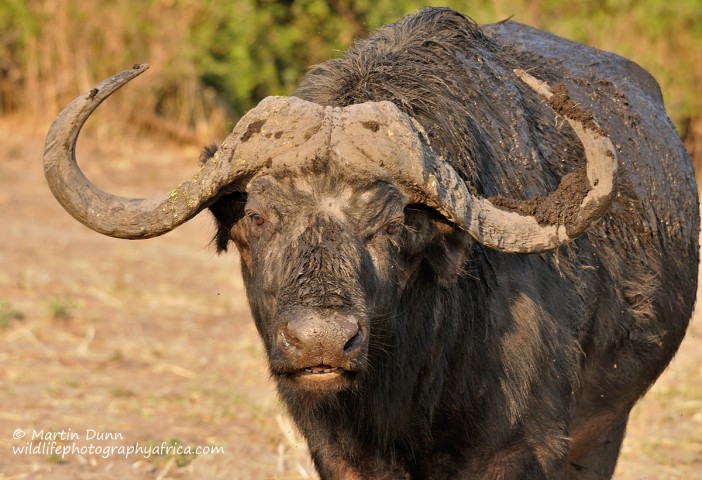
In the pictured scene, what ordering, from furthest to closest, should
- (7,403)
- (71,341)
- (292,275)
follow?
(71,341) < (7,403) < (292,275)

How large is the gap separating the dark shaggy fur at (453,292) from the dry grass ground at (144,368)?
233cm

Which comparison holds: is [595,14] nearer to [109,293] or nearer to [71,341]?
[109,293]

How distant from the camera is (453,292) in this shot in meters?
5.51

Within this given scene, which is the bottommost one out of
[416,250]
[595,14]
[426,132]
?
[595,14]

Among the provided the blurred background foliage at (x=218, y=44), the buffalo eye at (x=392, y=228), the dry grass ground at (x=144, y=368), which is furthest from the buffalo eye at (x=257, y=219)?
the blurred background foliage at (x=218, y=44)

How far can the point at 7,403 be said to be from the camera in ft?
30.4

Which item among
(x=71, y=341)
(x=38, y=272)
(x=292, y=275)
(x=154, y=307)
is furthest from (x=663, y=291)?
(x=38, y=272)

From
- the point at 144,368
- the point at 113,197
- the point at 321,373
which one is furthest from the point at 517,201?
the point at 144,368

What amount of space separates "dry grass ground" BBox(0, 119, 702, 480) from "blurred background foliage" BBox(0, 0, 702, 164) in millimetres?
3102

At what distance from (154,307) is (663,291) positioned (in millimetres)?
7045

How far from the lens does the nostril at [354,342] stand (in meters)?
4.64

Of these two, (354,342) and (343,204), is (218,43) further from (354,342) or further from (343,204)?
(354,342)

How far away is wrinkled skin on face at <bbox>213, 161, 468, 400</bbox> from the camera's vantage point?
15.3ft

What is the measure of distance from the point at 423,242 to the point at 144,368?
5.91 m
